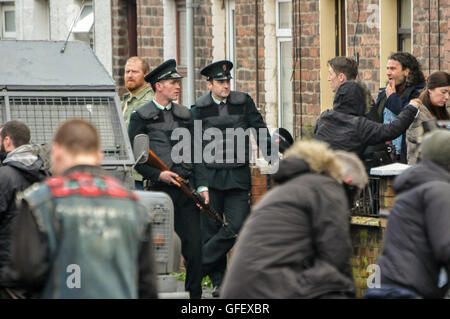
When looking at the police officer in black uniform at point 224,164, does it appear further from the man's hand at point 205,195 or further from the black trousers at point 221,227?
the man's hand at point 205,195

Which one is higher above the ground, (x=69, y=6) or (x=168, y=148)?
(x=69, y=6)

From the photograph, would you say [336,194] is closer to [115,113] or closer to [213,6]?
[115,113]

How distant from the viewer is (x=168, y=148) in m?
11.2

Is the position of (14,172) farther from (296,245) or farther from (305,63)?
(305,63)

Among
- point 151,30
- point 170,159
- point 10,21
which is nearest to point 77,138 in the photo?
point 170,159

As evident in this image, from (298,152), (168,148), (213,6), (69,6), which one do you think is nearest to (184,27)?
(213,6)

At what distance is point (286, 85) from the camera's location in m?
18.3

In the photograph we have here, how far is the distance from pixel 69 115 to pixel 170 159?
0.91 m

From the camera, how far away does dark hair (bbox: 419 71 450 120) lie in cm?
1062

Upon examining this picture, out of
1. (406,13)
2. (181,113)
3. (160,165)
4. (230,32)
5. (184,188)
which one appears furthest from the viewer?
(230,32)

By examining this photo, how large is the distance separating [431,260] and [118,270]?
5.72ft

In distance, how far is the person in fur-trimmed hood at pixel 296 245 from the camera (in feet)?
21.8

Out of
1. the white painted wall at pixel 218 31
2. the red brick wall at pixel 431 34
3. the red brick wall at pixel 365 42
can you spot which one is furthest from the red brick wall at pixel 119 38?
the red brick wall at pixel 431 34

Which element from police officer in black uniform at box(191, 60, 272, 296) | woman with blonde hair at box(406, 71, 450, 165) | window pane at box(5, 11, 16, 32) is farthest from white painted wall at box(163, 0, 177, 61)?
woman with blonde hair at box(406, 71, 450, 165)
